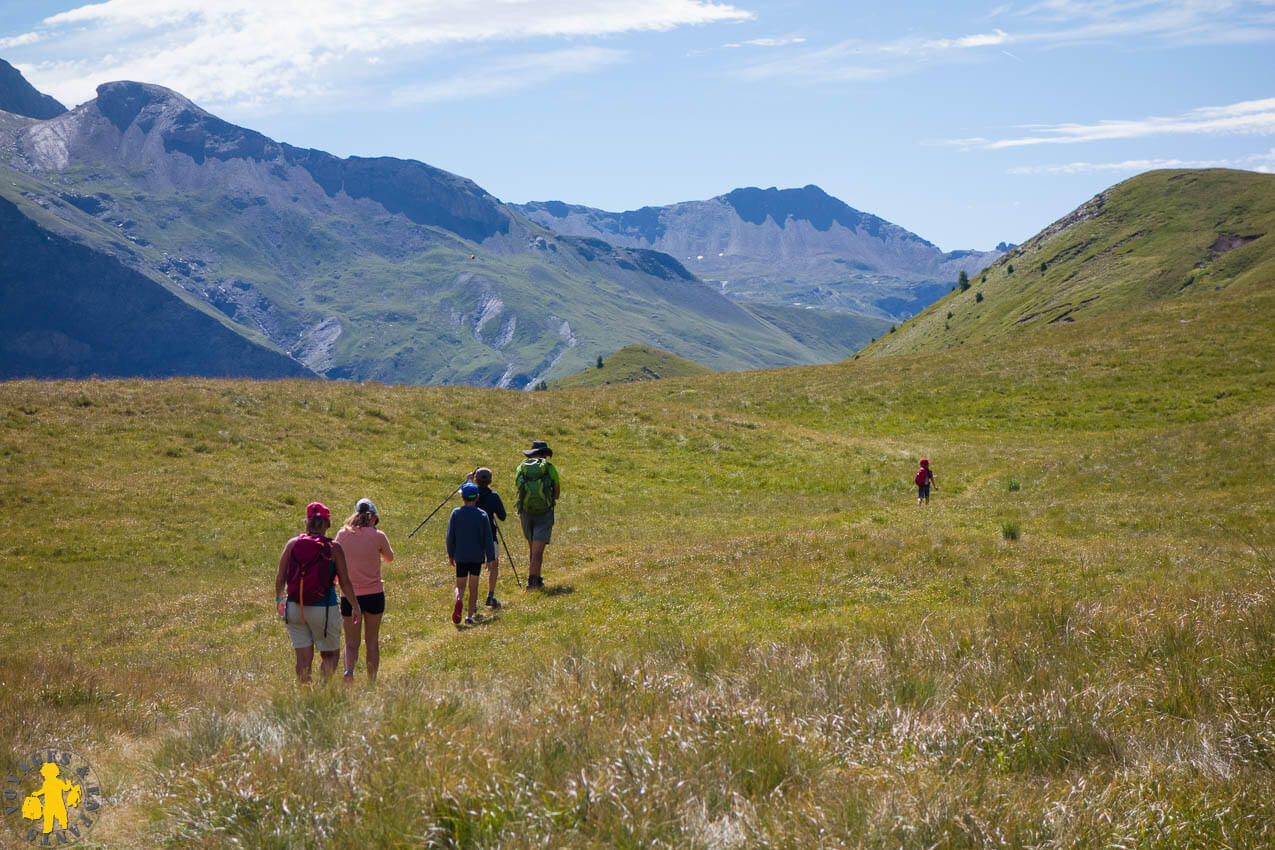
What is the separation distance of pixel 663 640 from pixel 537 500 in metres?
9.14

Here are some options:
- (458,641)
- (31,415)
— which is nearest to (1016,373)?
(458,641)

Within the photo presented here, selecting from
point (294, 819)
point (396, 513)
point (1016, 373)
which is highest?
point (1016, 373)

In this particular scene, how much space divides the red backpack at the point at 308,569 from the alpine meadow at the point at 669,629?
1.43m

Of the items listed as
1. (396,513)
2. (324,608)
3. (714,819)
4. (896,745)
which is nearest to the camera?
(714,819)

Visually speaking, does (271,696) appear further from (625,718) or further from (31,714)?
(625,718)

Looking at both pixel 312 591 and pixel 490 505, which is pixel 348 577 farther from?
pixel 490 505

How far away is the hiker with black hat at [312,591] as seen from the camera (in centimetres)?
1102

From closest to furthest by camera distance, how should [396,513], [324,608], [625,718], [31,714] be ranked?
[625,718] → [31,714] → [324,608] → [396,513]

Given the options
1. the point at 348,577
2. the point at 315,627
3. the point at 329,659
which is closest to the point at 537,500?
the point at 348,577

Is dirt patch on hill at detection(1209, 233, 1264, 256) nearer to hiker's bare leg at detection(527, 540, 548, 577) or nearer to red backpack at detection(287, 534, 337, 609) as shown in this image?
hiker's bare leg at detection(527, 540, 548, 577)

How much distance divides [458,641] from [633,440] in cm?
2901

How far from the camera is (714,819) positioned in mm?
5020

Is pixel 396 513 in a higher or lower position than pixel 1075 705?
lower

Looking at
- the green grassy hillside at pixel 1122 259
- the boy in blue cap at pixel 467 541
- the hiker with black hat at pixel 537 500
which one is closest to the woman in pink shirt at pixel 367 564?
the boy in blue cap at pixel 467 541
